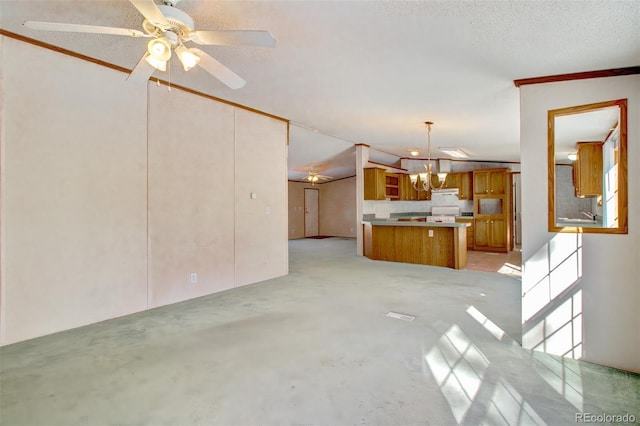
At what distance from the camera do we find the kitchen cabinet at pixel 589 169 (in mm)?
5388

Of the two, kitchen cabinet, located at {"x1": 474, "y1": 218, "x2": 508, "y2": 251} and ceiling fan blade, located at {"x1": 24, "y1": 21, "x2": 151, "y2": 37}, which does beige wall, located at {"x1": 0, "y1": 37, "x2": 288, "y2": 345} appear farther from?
kitchen cabinet, located at {"x1": 474, "y1": 218, "x2": 508, "y2": 251}

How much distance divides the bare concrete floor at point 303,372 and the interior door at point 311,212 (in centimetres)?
908

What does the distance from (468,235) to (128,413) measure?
849 centimetres

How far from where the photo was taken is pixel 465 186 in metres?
8.69

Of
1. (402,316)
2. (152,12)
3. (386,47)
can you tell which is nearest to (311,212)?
(402,316)

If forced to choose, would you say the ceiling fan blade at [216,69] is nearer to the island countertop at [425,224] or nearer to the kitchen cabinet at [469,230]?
the island countertop at [425,224]

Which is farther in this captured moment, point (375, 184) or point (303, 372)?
point (375, 184)

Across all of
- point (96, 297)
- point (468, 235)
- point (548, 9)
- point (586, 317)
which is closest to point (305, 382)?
point (586, 317)

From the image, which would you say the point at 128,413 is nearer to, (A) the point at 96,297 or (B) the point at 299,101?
(A) the point at 96,297

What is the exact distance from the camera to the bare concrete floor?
5.81 ft

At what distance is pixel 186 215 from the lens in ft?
12.7

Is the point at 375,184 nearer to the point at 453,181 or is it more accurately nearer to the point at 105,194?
the point at 453,181

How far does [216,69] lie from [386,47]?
4.64 ft

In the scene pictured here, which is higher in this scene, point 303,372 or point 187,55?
point 187,55
